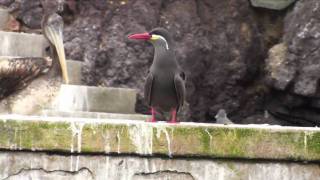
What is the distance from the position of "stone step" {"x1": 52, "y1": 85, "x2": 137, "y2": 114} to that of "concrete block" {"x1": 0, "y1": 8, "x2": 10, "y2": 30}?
1440mm

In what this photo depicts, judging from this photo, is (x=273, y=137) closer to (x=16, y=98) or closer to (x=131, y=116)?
(x=131, y=116)

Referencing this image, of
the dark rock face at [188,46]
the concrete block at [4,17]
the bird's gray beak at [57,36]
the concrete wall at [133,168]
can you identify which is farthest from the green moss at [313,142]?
the concrete block at [4,17]

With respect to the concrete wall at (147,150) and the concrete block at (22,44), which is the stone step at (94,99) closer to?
the concrete block at (22,44)

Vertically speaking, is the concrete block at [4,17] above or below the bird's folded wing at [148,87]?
above

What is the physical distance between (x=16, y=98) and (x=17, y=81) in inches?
6.5

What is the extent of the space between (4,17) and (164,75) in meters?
3.43

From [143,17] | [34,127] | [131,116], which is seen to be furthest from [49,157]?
[143,17]

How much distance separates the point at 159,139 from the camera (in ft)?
12.9

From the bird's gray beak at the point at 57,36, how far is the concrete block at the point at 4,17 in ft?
2.63

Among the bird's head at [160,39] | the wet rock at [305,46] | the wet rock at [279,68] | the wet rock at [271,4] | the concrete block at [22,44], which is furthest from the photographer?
the wet rock at [271,4]

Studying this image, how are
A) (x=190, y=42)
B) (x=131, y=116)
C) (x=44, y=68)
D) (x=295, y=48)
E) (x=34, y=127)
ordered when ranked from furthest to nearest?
(x=190, y=42) < (x=295, y=48) < (x=44, y=68) < (x=131, y=116) < (x=34, y=127)

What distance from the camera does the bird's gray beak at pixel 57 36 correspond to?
684cm

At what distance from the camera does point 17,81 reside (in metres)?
6.72

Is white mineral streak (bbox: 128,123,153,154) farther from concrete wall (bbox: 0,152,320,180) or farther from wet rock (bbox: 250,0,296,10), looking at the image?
wet rock (bbox: 250,0,296,10)
